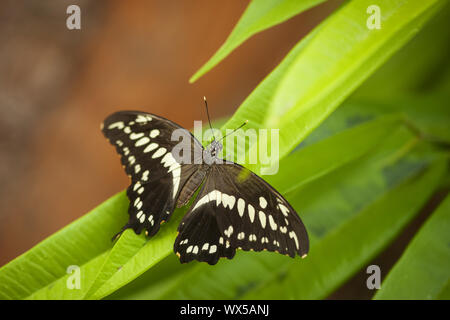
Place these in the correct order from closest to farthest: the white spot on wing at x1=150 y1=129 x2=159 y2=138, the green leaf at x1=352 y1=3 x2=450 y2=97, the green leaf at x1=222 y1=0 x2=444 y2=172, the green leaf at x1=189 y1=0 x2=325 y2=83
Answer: the green leaf at x1=222 y1=0 x2=444 y2=172 → the green leaf at x1=189 y1=0 x2=325 y2=83 → the white spot on wing at x1=150 y1=129 x2=159 y2=138 → the green leaf at x1=352 y1=3 x2=450 y2=97

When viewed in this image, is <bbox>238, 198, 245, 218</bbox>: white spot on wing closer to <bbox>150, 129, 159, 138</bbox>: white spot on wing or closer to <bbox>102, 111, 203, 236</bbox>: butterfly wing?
<bbox>102, 111, 203, 236</bbox>: butterfly wing

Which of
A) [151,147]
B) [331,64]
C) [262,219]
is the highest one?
[331,64]

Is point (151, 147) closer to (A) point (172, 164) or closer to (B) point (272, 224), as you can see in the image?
(A) point (172, 164)

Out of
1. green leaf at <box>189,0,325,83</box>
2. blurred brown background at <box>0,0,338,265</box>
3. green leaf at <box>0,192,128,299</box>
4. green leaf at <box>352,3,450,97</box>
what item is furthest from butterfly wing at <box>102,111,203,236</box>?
blurred brown background at <box>0,0,338,265</box>

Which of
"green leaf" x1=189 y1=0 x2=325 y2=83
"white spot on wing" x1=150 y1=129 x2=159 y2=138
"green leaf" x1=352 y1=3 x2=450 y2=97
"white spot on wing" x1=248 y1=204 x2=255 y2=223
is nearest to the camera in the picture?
"green leaf" x1=189 y1=0 x2=325 y2=83

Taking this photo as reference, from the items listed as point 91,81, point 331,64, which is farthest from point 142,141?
point 91,81

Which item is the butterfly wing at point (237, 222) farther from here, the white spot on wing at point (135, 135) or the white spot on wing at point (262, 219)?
the white spot on wing at point (135, 135)
